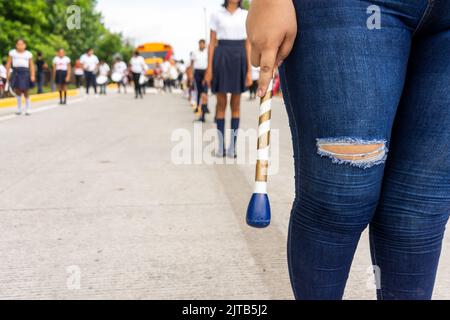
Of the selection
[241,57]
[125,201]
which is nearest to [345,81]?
[125,201]

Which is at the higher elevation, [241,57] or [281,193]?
[241,57]

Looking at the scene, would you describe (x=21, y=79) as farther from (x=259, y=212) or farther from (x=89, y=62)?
(x=259, y=212)

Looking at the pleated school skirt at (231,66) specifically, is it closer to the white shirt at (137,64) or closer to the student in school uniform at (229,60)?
the student in school uniform at (229,60)

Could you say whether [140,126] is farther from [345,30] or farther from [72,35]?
[72,35]

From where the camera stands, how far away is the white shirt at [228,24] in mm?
4816

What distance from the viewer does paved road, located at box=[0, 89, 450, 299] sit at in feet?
6.48

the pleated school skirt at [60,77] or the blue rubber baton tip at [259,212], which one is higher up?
the pleated school skirt at [60,77]

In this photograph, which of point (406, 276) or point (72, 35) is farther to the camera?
point (72, 35)

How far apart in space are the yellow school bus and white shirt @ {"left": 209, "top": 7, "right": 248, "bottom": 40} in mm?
30056

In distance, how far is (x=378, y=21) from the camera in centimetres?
103

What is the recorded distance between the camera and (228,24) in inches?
191

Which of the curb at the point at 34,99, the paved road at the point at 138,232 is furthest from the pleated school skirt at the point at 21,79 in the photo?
the paved road at the point at 138,232

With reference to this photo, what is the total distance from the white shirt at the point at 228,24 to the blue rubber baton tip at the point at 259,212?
3.84 m

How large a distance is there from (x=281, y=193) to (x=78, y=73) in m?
18.2
